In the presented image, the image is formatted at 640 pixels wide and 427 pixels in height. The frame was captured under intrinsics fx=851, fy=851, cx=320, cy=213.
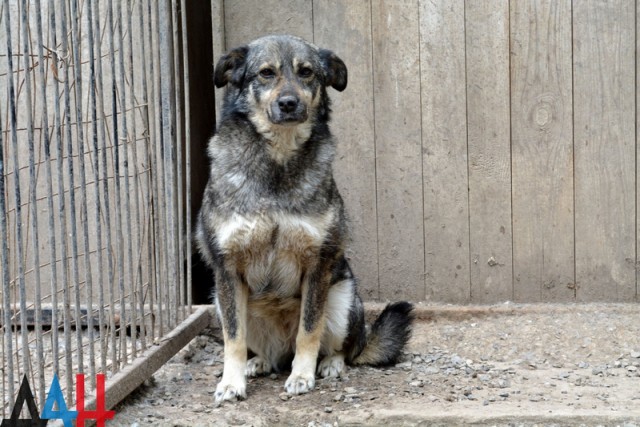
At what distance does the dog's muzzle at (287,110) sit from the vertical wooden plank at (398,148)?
1167mm

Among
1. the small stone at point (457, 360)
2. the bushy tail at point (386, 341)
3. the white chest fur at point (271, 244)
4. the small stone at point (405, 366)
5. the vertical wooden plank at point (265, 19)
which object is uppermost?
the vertical wooden plank at point (265, 19)

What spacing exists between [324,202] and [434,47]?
138 cm

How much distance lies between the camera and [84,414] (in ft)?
10.4

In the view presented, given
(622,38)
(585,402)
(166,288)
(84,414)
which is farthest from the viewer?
(622,38)

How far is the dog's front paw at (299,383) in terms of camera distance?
151 inches

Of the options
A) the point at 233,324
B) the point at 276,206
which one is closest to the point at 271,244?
the point at 276,206

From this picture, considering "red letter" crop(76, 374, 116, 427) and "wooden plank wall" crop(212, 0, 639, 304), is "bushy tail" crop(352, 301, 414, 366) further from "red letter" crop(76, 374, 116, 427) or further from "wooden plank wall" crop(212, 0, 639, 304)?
"red letter" crop(76, 374, 116, 427)

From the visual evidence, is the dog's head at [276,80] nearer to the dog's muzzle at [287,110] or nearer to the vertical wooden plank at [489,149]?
the dog's muzzle at [287,110]

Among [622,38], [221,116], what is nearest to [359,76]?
[221,116]

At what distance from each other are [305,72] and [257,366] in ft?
4.76

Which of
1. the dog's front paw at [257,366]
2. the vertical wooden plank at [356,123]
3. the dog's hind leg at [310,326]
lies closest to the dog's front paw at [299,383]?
the dog's hind leg at [310,326]

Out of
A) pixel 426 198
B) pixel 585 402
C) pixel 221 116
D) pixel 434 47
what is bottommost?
pixel 585 402

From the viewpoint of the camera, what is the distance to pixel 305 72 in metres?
3.88

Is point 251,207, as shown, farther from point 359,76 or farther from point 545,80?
point 545,80
